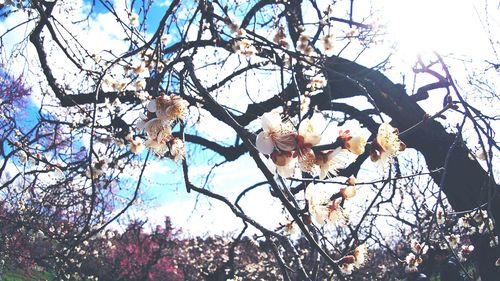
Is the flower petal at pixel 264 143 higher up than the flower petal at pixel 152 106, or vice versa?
the flower petal at pixel 152 106

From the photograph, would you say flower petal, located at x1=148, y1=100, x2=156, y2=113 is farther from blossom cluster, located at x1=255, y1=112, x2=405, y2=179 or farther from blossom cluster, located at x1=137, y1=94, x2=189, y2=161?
blossom cluster, located at x1=255, y1=112, x2=405, y2=179

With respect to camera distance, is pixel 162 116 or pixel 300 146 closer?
pixel 300 146

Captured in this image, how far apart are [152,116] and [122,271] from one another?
1682 cm

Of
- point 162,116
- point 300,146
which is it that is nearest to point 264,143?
point 300,146

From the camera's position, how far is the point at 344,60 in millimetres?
4516

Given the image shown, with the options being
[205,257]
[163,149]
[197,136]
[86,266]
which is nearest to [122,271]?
[86,266]

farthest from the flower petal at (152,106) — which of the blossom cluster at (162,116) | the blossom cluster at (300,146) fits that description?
the blossom cluster at (300,146)

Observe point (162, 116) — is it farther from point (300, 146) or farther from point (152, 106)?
point (300, 146)

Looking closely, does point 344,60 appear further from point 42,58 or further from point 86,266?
point 86,266

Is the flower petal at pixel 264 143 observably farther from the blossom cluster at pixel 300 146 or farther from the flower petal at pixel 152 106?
the flower petal at pixel 152 106

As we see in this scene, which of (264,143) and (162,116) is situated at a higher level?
(162,116)

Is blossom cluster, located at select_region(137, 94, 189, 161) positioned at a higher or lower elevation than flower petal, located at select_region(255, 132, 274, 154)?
higher

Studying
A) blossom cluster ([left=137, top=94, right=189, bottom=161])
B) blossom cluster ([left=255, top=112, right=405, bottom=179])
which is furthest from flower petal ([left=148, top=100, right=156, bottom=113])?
blossom cluster ([left=255, top=112, right=405, bottom=179])

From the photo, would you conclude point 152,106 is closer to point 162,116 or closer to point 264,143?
point 162,116
